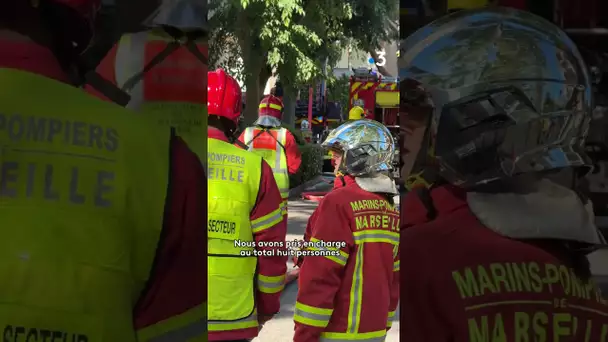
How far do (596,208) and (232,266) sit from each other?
175 cm

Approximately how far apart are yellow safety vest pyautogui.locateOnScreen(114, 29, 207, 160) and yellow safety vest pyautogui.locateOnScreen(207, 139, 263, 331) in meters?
1.18

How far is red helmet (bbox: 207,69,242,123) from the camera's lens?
3025 millimetres

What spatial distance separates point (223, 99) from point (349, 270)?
999 millimetres

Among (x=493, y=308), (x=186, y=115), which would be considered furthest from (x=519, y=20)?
(x=186, y=115)

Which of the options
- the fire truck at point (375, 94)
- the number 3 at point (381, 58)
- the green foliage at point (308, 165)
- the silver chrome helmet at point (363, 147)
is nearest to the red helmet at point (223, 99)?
the silver chrome helmet at point (363, 147)

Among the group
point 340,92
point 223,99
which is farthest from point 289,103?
→ point 223,99

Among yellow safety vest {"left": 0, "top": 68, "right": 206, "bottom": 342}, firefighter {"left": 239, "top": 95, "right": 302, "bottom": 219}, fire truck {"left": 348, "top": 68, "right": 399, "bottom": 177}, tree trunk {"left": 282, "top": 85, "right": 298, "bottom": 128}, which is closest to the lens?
yellow safety vest {"left": 0, "top": 68, "right": 206, "bottom": 342}

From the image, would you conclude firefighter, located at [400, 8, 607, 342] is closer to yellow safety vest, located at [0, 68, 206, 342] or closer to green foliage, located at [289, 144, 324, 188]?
yellow safety vest, located at [0, 68, 206, 342]

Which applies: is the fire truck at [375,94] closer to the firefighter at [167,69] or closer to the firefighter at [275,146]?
the firefighter at [275,146]

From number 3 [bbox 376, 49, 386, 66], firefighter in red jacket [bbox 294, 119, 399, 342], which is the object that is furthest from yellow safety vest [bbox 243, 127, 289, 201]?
number 3 [bbox 376, 49, 386, 66]

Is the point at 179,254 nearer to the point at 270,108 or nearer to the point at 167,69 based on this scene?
the point at 167,69

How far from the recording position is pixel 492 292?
5.31 feet

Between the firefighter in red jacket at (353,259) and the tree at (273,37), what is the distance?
5720mm

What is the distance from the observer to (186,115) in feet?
5.60
